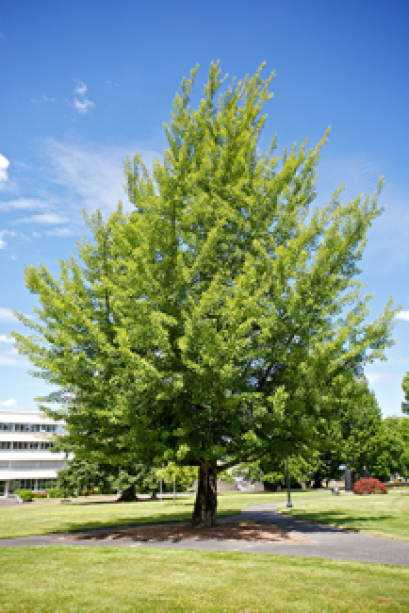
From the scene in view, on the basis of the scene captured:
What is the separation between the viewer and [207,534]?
12766mm

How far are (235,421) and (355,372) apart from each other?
417 cm

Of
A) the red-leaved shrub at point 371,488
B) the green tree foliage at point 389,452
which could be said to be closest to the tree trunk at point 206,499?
the red-leaved shrub at point 371,488

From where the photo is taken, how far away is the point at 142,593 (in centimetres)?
619

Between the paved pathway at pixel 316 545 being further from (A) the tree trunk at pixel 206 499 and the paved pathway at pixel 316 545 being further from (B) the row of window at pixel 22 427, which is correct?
(B) the row of window at pixel 22 427

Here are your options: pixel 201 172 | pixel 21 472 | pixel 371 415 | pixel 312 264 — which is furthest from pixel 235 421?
pixel 21 472

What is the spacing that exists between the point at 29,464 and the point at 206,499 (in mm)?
56794

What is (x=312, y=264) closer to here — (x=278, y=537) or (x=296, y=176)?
(x=296, y=176)

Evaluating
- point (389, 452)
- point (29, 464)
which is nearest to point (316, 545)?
point (389, 452)

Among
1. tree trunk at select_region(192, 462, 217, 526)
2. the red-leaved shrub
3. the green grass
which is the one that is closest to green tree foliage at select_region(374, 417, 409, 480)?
the red-leaved shrub

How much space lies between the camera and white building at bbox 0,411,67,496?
201ft

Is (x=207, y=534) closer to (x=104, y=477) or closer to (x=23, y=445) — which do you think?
(x=104, y=477)

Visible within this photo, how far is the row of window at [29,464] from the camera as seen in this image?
202 feet

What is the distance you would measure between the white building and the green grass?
55962mm

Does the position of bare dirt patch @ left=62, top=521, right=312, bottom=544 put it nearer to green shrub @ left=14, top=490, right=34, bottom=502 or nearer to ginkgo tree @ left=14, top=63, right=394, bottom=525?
ginkgo tree @ left=14, top=63, right=394, bottom=525
